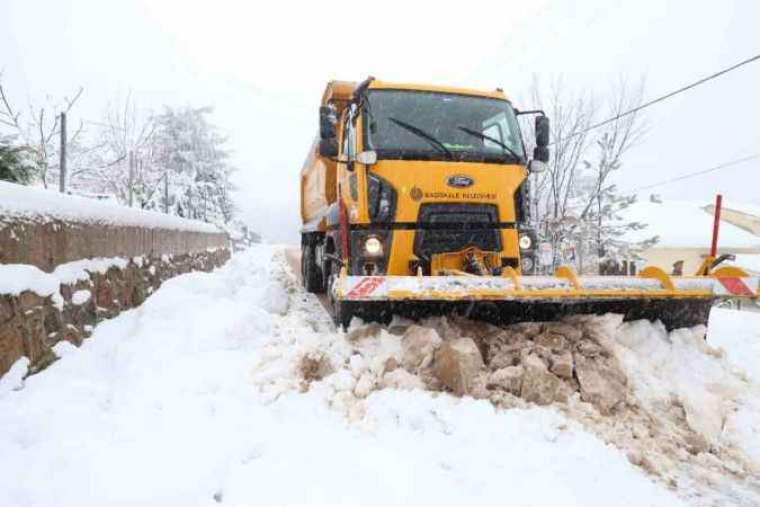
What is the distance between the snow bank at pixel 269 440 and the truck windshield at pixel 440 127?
2.28m

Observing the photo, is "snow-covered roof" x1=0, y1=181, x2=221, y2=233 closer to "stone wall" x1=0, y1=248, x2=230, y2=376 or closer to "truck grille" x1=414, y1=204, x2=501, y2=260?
"stone wall" x1=0, y1=248, x2=230, y2=376

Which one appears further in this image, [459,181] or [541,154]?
[541,154]

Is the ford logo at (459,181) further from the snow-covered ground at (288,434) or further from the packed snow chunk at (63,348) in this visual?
the packed snow chunk at (63,348)

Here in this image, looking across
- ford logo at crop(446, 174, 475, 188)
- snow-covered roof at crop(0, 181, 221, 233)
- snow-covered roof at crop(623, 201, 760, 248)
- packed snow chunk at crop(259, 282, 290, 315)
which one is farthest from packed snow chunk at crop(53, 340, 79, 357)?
snow-covered roof at crop(623, 201, 760, 248)

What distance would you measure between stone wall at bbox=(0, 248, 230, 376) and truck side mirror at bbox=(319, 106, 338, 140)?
228cm

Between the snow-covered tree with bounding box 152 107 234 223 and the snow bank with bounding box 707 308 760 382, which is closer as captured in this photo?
the snow bank with bounding box 707 308 760 382

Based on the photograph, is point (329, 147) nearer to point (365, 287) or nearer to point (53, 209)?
point (365, 287)

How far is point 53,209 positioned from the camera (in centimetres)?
360

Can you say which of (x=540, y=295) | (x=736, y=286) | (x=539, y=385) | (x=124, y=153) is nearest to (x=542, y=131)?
(x=736, y=286)

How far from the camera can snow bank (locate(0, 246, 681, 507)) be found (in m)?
2.50

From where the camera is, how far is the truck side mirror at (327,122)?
18.7 feet

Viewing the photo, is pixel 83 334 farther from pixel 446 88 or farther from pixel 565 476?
pixel 446 88

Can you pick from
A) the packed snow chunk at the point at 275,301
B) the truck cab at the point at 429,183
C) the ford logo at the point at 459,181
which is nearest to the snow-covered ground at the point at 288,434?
the truck cab at the point at 429,183

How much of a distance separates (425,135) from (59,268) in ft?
12.0
